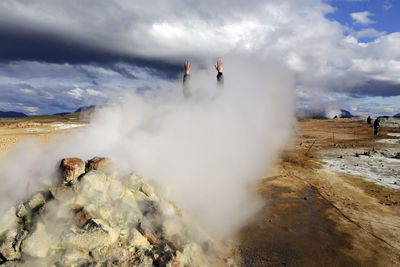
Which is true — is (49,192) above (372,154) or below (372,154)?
above

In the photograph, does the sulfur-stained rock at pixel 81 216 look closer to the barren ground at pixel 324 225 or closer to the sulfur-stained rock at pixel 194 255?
the sulfur-stained rock at pixel 194 255

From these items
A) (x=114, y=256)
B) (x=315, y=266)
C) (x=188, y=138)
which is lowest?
(x=315, y=266)

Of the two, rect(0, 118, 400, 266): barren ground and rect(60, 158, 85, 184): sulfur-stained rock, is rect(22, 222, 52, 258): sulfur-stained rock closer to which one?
rect(60, 158, 85, 184): sulfur-stained rock

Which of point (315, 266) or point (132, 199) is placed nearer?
point (315, 266)

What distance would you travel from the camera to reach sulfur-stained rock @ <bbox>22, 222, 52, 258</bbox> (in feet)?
9.36

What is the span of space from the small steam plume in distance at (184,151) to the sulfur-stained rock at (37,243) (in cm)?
104

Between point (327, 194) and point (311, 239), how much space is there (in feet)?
8.44

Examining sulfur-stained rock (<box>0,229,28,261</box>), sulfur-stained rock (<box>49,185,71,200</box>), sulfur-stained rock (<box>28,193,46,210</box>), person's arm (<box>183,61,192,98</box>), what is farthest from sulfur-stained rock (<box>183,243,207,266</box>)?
person's arm (<box>183,61,192,98</box>)

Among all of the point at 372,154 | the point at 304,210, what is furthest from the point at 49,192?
the point at 372,154

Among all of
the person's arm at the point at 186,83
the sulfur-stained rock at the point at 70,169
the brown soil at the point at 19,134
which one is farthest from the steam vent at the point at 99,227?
the person's arm at the point at 186,83

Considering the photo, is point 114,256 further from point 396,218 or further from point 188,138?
point 396,218

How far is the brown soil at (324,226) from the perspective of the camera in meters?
3.65

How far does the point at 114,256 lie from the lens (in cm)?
302

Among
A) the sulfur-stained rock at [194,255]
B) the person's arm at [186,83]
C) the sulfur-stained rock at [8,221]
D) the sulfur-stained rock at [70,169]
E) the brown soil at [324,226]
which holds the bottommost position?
the brown soil at [324,226]
